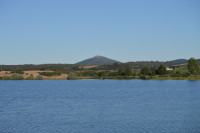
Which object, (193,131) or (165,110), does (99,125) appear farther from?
(165,110)

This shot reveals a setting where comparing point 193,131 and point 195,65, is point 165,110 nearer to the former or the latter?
point 193,131

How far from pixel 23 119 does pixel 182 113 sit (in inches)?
698

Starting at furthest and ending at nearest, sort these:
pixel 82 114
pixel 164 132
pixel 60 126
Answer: pixel 82 114
pixel 60 126
pixel 164 132

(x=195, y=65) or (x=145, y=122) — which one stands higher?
(x=195, y=65)

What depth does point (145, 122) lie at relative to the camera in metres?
30.4

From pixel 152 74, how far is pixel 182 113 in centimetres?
10516

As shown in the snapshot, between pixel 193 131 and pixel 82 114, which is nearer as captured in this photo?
pixel 193 131

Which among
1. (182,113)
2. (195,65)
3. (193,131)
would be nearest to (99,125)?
(193,131)

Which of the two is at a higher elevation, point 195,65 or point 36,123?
point 195,65

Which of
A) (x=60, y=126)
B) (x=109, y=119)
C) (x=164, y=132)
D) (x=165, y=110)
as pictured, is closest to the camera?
(x=164, y=132)

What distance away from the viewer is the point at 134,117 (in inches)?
1305

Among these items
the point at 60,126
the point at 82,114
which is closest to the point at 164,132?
the point at 60,126

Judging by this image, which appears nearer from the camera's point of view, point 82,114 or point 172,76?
point 82,114

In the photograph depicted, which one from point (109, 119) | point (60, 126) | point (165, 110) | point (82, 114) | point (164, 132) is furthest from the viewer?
point (165, 110)
